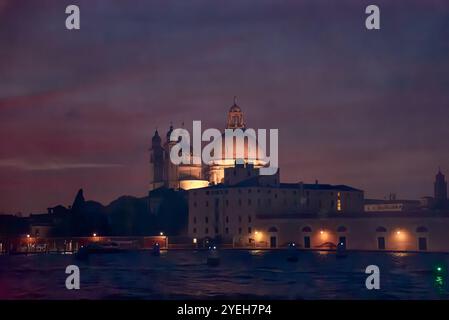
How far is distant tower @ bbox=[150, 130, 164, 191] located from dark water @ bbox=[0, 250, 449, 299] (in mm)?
38688

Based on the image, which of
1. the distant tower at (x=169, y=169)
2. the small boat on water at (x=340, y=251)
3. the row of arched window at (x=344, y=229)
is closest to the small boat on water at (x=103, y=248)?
the row of arched window at (x=344, y=229)

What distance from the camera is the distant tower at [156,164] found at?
8956 cm

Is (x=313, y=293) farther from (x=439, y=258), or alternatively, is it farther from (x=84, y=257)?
(x=84, y=257)

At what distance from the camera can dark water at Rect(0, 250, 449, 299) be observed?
95.4 ft

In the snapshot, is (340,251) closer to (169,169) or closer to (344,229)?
(344,229)

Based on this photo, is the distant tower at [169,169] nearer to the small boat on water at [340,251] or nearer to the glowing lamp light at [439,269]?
the small boat on water at [340,251]

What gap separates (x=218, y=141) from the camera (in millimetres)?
76062

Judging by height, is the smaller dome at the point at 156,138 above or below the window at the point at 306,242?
above

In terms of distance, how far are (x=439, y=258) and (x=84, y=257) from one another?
2165 cm

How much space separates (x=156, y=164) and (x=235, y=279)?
55141mm

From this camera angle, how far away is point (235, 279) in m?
35.4

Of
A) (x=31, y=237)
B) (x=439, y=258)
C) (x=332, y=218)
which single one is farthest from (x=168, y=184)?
(x=439, y=258)

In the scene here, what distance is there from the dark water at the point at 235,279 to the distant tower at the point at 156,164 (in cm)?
3869

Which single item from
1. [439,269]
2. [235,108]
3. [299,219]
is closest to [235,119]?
[235,108]
